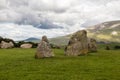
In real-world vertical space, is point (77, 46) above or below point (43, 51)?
above

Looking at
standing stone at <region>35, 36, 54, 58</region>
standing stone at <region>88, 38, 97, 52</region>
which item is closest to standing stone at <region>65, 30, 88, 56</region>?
standing stone at <region>35, 36, 54, 58</region>

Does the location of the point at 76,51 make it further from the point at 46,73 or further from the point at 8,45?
the point at 8,45

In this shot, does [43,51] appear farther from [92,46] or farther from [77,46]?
[92,46]

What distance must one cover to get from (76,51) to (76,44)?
62.2 inches

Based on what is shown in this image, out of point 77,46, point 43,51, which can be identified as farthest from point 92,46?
point 43,51

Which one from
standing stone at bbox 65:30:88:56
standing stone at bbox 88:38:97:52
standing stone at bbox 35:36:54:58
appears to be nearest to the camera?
standing stone at bbox 35:36:54:58

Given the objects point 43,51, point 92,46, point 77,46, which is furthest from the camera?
point 92,46

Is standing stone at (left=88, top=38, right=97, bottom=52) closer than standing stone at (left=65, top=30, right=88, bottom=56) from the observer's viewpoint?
No

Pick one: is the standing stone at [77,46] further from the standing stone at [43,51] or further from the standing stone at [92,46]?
the standing stone at [92,46]

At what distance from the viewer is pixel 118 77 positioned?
1157 inches

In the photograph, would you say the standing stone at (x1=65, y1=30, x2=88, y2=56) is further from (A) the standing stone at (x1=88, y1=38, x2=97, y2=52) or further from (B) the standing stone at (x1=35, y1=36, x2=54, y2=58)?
(A) the standing stone at (x1=88, y1=38, x2=97, y2=52)

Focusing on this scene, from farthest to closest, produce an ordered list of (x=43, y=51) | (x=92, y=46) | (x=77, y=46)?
(x=92, y=46) < (x=77, y=46) < (x=43, y=51)

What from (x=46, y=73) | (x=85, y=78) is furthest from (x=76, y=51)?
(x=85, y=78)

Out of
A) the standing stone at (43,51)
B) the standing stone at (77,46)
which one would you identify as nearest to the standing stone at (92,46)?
the standing stone at (77,46)
